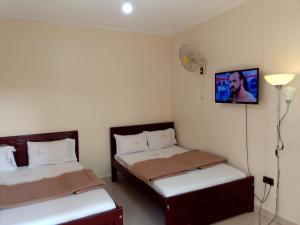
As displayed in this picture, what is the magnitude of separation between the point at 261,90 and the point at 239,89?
9.7 inches

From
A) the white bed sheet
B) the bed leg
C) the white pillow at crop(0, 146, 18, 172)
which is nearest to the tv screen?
the white bed sheet

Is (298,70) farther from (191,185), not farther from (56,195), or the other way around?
(56,195)

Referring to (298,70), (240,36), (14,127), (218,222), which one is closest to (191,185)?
(218,222)

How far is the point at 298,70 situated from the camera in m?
2.30

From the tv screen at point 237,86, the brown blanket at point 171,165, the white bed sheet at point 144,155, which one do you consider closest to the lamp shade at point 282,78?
the tv screen at point 237,86

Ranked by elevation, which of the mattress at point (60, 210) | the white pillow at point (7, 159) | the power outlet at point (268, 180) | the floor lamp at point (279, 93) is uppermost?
the floor lamp at point (279, 93)

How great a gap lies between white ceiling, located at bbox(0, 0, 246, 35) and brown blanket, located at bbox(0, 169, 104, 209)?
205cm

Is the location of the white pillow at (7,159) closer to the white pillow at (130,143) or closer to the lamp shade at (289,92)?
the white pillow at (130,143)

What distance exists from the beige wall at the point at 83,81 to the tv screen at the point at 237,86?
142 centimetres

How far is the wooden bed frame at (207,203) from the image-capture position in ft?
7.81

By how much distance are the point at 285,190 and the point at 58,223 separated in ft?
7.45

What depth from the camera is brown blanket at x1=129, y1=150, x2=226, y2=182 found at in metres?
2.73

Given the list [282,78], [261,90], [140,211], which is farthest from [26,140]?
[282,78]

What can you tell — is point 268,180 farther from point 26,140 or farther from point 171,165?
point 26,140
